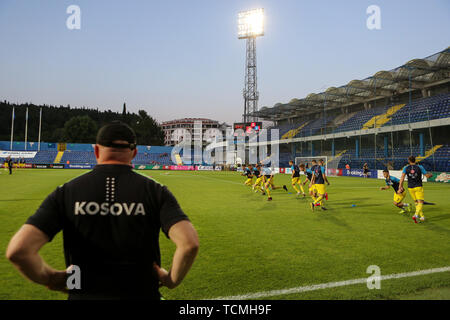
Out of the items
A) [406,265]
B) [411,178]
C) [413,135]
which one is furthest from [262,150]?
[406,265]

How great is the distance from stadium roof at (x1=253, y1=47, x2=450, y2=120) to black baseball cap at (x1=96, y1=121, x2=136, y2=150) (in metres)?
37.0

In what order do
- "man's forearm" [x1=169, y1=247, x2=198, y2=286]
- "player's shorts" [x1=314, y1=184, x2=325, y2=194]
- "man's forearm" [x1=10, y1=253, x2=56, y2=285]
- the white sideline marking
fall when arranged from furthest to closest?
"player's shorts" [x1=314, y1=184, x2=325, y2=194] → the white sideline marking → "man's forearm" [x1=169, y1=247, x2=198, y2=286] → "man's forearm" [x1=10, y1=253, x2=56, y2=285]

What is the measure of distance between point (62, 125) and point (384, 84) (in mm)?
103968

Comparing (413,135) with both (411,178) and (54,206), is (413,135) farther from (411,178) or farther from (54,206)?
(54,206)

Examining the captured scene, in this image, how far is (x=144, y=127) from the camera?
Result: 10069cm

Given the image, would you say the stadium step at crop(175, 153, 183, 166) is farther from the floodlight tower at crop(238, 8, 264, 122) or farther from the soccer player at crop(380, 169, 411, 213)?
the soccer player at crop(380, 169, 411, 213)

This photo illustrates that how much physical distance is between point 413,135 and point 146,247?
45973 millimetres

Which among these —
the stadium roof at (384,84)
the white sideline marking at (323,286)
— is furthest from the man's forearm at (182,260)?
the stadium roof at (384,84)

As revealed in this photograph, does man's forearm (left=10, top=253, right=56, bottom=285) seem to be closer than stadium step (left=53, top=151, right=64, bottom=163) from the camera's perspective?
Yes

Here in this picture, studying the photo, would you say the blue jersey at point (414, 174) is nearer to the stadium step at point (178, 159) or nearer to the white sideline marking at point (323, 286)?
the white sideline marking at point (323, 286)

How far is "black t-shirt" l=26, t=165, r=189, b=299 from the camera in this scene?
175 centimetres

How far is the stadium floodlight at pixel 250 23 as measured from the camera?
51906mm

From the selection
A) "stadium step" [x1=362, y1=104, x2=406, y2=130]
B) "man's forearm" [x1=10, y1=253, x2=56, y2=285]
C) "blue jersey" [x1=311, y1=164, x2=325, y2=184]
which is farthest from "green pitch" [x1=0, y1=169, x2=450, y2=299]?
"stadium step" [x1=362, y1=104, x2=406, y2=130]
